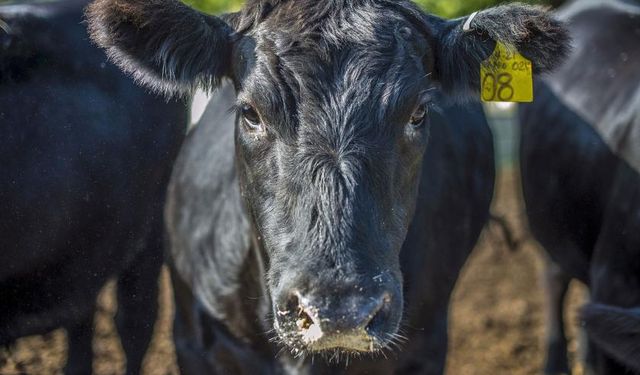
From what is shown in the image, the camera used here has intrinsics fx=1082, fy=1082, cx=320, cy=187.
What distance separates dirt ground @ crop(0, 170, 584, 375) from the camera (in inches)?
221

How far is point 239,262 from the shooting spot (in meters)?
3.82

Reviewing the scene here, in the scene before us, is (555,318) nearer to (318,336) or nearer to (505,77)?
(505,77)

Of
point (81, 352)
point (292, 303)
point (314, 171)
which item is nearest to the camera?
point (292, 303)

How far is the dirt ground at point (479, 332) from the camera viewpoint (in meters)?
5.62

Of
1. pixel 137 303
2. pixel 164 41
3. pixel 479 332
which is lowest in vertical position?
pixel 479 332

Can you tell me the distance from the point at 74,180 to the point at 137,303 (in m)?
0.78

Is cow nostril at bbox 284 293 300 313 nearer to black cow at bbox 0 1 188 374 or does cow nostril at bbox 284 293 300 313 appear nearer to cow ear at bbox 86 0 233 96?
cow ear at bbox 86 0 233 96

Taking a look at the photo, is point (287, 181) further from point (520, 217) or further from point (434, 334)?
point (520, 217)

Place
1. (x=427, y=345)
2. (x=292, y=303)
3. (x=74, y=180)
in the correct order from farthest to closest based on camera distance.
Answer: (x=74, y=180) → (x=427, y=345) → (x=292, y=303)

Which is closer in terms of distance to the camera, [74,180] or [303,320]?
[303,320]

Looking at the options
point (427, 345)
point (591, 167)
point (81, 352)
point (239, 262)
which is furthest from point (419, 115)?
point (81, 352)

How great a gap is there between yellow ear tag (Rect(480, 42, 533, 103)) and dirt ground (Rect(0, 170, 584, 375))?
1.59 meters

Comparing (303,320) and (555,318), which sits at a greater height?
(303,320)

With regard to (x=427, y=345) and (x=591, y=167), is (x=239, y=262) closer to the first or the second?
(x=427, y=345)
